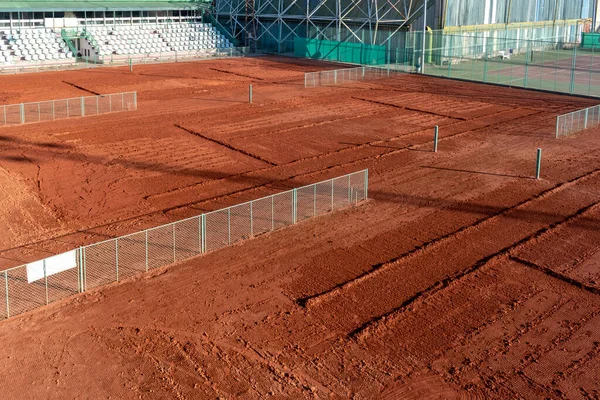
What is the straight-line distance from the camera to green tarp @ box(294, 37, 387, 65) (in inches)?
2571

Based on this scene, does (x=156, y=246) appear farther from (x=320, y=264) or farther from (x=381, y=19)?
(x=381, y=19)

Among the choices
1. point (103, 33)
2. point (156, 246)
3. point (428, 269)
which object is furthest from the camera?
point (103, 33)

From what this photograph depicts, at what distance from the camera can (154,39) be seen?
7094 cm

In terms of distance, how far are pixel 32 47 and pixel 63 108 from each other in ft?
76.9

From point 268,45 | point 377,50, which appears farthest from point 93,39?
point 377,50

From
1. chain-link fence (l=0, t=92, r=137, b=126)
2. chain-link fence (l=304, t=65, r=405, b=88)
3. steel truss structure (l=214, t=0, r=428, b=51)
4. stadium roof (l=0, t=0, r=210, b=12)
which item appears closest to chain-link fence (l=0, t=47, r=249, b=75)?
steel truss structure (l=214, t=0, r=428, b=51)

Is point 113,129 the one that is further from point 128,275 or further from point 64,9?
point 64,9

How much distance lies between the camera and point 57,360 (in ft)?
52.7

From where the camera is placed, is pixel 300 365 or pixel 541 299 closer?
pixel 300 365

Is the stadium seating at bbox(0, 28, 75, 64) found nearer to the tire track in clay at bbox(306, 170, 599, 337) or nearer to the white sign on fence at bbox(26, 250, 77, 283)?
the white sign on fence at bbox(26, 250, 77, 283)

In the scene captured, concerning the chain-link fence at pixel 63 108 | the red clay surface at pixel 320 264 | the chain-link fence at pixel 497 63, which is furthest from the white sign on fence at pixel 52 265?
the chain-link fence at pixel 497 63

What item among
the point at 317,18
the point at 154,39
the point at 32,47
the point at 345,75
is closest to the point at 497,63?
Result: the point at 345,75

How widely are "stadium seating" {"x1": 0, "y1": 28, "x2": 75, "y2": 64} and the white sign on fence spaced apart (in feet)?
154

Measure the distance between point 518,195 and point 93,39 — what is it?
50710 millimetres
